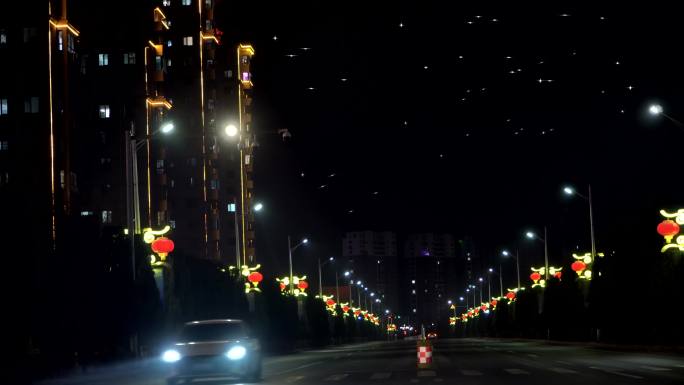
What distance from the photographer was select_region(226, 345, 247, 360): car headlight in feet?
88.9

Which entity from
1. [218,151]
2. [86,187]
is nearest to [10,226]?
[86,187]

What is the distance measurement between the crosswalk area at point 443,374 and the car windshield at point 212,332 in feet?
6.20

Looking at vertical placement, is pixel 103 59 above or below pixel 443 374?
above

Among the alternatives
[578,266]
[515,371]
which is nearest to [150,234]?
[515,371]

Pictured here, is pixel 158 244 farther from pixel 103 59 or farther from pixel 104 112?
pixel 103 59

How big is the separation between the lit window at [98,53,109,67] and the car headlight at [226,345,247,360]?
3155 inches

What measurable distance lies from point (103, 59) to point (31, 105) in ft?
72.1

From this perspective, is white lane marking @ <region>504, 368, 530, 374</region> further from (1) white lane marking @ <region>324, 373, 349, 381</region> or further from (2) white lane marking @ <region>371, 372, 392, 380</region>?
(1) white lane marking @ <region>324, 373, 349, 381</region>

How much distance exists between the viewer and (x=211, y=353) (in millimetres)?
26875

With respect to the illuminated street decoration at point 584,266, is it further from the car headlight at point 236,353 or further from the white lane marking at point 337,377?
the car headlight at point 236,353

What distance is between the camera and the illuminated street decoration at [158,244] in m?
50.6

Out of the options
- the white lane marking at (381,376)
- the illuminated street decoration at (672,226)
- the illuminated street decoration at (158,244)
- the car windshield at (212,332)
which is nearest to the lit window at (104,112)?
the illuminated street decoration at (158,244)

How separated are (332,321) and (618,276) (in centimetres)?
8481

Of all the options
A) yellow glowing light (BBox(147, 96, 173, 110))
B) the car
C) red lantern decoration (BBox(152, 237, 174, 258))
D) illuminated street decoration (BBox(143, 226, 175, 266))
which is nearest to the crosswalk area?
the car
